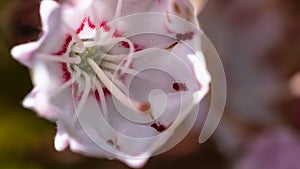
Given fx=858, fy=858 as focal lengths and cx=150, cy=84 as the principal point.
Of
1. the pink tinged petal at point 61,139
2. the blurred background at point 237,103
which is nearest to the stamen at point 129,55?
the pink tinged petal at point 61,139

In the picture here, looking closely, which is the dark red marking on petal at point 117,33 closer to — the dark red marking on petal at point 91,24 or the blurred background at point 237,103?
the dark red marking on petal at point 91,24

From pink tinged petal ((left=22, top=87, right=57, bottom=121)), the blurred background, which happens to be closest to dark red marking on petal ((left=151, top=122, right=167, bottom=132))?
pink tinged petal ((left=22, top=87, right=57, bottom=121))

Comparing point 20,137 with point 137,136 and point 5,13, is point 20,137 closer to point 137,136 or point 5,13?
point 5,13

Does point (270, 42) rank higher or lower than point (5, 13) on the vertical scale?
lower

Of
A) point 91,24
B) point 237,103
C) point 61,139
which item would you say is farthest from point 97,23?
point 237,103

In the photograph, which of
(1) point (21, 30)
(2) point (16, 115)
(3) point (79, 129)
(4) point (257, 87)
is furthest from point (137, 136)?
(4) point (257, 87)

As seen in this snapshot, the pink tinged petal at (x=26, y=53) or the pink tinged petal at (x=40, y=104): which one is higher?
the pink tinged petal at (x=26, y=53)

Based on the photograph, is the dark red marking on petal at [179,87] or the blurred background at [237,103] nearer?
the dark red marking on petal at [179,87]
